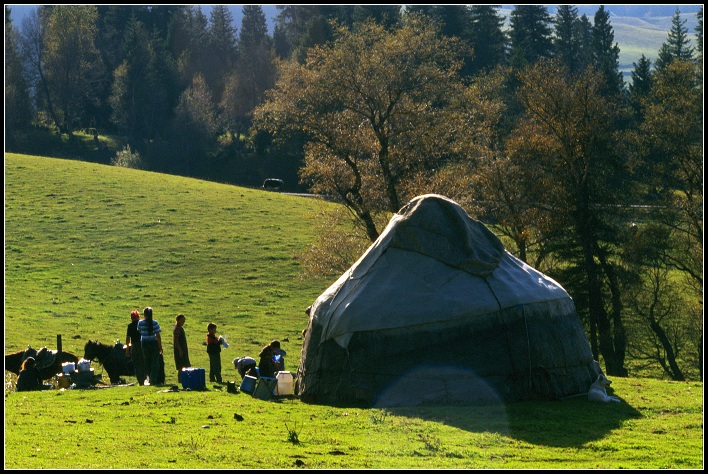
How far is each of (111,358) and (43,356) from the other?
1746 mm

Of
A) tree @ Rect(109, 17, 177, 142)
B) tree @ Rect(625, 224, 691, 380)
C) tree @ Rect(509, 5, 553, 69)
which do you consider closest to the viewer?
tree @ Rect(625, 224, 691, 380)

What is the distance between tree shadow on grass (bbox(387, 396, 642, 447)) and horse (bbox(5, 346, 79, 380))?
1067cm

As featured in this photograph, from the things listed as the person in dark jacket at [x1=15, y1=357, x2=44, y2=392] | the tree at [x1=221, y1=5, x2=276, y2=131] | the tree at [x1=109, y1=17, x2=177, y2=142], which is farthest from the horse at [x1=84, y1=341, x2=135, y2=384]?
the tree at [x1=109, y1=17, x2=177, y2=142]

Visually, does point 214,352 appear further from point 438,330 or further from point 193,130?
point 193,130

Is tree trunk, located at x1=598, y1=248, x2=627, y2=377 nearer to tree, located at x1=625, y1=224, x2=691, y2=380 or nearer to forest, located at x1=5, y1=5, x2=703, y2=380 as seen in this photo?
forest, located at x1=5, y1=5, x2=703, y2=380

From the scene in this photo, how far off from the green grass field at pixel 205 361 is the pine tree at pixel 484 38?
4072 centimetres

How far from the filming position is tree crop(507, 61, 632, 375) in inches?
1500

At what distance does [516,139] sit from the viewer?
41875 mm

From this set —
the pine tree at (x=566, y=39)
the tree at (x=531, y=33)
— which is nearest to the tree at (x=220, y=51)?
the tree at (x=531, y=33)

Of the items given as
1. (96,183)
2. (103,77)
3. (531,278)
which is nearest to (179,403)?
(531,278)

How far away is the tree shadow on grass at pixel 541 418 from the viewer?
1587 cm

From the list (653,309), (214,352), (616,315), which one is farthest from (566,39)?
(214,352)

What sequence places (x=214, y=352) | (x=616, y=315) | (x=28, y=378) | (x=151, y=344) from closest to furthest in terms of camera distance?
(x=151, y=344), (x=28, y=378), (x=214, y=352), (x=616, y=315)

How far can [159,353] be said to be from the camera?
22.7 m
